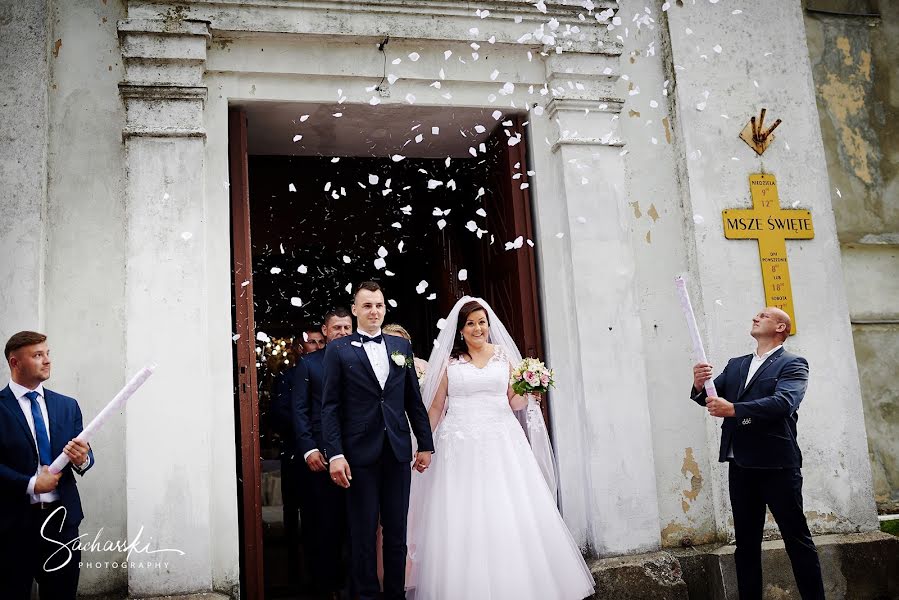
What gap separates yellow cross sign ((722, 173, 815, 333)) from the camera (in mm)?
6254

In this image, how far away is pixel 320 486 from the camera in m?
5.73

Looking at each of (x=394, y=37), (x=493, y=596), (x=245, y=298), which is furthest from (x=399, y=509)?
(x=394, y=37)

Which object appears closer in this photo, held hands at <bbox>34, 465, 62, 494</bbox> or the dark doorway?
held hands at <bbox>34, 465, 62, 494</bbox>

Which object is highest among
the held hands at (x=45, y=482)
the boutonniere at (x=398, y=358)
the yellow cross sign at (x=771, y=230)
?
the yellow cross sign at (x=771, y=230)

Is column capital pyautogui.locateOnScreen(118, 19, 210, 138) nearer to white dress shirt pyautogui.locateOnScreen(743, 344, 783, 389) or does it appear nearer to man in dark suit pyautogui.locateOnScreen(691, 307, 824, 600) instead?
man in dark suit pyautogui.locateOnScreen(691, 307, 824, 600)

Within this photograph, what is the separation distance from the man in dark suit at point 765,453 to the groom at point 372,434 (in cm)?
180

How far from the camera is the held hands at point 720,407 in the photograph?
4.77 metres

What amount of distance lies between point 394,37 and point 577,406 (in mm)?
2965

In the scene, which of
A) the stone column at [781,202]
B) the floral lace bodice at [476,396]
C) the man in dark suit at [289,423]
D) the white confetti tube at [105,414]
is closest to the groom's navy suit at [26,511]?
the white confetti tube at [105,414]

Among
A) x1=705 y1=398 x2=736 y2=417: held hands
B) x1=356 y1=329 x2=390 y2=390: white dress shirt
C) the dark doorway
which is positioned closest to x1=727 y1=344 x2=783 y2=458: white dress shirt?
x1=705 y1=398 x2=736 y2=417: held hands

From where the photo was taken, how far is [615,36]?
637cm

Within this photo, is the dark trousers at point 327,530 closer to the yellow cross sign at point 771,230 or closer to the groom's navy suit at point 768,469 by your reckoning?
the groom's navy suit at point 768,469

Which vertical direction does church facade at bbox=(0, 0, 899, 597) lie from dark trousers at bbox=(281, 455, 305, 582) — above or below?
above

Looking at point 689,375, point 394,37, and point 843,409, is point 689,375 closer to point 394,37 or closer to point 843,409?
point 843,409
